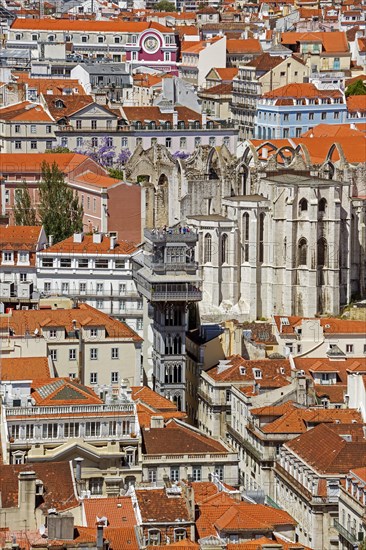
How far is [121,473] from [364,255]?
35.6 m

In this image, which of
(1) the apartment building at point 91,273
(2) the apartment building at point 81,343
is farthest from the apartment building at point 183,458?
(1) the apartment building at point 91,273

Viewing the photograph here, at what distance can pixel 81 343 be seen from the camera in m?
96.2

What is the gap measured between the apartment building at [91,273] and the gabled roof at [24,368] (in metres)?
14.0

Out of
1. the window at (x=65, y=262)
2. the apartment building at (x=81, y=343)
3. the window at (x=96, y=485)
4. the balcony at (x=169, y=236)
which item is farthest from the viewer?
the window at (x=65, y=262)

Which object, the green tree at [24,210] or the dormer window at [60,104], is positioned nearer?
the green tree at [24,210]

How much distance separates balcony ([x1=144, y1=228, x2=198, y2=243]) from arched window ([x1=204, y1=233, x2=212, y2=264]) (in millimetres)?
6222

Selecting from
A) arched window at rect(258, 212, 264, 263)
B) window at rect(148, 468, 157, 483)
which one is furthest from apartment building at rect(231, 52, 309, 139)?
window at rect(148, 468, 157, 483)

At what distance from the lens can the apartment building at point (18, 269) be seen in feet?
352

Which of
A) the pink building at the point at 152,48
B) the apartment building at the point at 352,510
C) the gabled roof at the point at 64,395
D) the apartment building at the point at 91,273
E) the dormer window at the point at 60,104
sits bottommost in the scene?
the apartment building at the point at 352,510

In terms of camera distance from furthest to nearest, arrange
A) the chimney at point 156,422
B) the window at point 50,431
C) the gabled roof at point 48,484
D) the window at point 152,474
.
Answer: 1. the chimney at point 156,422
2. the window at point 152,474
3. the window at point 50,431
4. the gabled roof at point 48,484

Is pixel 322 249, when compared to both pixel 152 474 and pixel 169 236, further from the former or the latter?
pixel 152 474

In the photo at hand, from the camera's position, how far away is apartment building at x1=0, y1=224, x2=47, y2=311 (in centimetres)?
10738

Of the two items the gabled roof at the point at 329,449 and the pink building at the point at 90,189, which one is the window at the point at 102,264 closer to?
the pink building at the point at 90,189

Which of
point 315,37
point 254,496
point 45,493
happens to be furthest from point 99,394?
point 315,37
